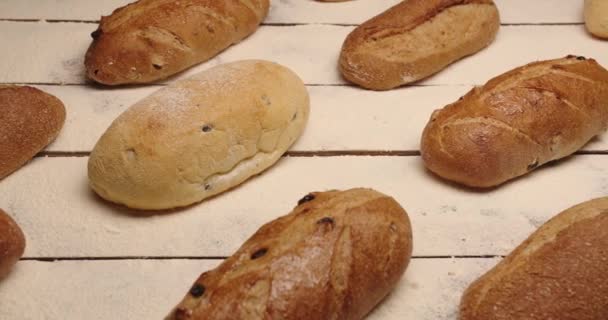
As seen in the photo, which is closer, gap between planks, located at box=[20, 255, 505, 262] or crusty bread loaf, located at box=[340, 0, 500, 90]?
gap between planks, located at box=[20, 255, 505, 262]

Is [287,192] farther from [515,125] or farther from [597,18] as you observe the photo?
[597,18]

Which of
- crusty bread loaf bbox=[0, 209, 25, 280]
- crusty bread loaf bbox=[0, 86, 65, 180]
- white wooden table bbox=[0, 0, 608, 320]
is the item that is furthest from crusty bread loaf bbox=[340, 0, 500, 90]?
crusty bread loaf bbox=[0, 209, 25, 280]

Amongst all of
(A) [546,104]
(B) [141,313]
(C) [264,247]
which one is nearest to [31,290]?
(B) [141,313]

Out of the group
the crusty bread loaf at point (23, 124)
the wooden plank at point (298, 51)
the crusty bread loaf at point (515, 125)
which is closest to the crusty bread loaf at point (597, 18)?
the wooden plank at point (298, 51)

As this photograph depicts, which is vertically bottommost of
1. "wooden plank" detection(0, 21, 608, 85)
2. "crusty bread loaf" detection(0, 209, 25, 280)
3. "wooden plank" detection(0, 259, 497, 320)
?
"wooden plank" detection(0, 259, 497, 320)

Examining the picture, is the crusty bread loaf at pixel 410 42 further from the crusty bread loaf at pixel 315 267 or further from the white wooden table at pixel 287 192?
the crusty bread loaf at pixel 315 267

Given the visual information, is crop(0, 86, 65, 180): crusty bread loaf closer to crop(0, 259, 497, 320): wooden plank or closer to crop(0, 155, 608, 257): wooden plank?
crop(0, 155, 608, 257): wooden plank

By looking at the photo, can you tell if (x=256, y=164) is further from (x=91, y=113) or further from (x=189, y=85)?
(x=91, y=113)
